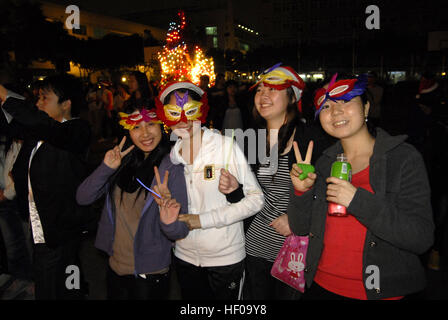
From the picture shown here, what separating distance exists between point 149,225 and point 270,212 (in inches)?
40.5

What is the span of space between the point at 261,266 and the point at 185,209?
0.83 metres

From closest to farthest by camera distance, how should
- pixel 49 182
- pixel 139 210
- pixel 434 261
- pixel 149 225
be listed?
pixel 149 225 → pixel 139 210 → pixel 49 182 → pixel 434 261

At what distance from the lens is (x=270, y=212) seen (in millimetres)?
2648

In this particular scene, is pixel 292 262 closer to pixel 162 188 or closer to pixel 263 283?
pixel 263 283

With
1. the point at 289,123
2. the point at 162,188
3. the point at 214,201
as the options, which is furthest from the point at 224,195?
the point at 289,123

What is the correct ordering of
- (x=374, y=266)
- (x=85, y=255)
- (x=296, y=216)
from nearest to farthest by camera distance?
(x=374, y=266) < (x=296, y=216) < (x=85, y=255)

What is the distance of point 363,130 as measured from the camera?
211 centimetres

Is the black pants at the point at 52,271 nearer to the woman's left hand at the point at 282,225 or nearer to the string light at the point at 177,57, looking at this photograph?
the woman's left hand at the point at 282,225

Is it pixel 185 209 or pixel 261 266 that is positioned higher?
pixel 185 209

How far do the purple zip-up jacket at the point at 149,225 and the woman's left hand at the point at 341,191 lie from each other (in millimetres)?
1149

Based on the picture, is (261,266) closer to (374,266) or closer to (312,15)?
(374,266)

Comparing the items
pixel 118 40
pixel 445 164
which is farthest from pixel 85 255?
pixel 118 40

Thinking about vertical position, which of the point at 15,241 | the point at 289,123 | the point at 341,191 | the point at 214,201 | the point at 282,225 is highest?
the point at 289,123

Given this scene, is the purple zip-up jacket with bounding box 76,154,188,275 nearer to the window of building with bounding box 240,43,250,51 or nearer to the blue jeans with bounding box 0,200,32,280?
the blue jeans with bounding box 0,200,32,280
